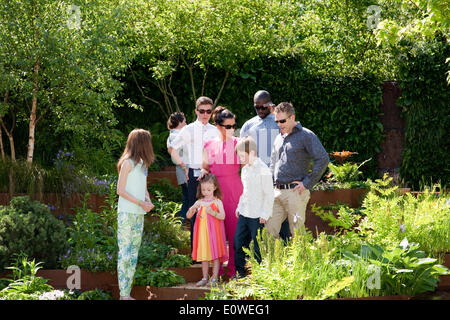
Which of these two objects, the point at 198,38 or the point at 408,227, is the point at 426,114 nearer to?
the point at 198,38

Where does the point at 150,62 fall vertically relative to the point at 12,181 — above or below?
above

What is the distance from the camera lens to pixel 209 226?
6367 millimetres

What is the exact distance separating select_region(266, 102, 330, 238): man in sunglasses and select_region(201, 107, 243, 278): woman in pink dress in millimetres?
427

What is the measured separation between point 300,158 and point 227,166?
74cm

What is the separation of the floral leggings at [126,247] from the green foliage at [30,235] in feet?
2.95

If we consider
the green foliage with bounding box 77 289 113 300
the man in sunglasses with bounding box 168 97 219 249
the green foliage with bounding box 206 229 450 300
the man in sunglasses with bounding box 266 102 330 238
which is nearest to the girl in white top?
the green foliage with bounding box 77 289 113 300

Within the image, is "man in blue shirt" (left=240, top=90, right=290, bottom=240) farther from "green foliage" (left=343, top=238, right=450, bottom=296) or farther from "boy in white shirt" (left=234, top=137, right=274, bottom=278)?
"green foliage" (left=343, top=238, right=450, bottom=296)

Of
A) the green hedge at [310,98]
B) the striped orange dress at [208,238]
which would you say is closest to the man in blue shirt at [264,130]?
the striped orange dress at [208,238]

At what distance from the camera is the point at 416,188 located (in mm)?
11375
